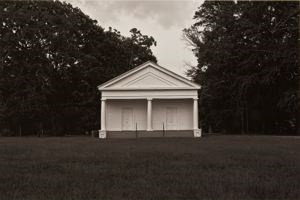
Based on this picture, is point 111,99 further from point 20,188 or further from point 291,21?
point 20,188

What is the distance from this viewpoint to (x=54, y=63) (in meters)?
46.4

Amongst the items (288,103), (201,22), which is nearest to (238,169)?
(288,103)

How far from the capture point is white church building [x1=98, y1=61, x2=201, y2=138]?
36438 mm

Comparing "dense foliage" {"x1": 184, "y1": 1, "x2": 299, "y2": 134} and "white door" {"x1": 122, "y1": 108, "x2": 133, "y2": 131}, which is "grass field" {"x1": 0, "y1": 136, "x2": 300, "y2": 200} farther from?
"dense foliage" {"x1": 184, "y1": 1, "x2": 299, "y2": 134}

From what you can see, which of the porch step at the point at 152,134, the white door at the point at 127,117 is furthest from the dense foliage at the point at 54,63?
the porch step at the point at 152,134

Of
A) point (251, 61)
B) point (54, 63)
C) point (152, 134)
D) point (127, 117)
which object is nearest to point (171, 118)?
point (127, 117)

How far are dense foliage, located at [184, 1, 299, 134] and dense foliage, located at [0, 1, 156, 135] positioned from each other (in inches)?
413

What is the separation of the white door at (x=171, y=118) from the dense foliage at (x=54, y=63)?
10715 millimetres

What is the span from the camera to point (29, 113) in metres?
44.6

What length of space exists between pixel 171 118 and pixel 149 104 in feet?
11.0

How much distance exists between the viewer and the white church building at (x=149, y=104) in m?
36.4

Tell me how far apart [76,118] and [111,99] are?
15.1 metres

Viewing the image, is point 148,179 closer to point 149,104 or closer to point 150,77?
point 149,104

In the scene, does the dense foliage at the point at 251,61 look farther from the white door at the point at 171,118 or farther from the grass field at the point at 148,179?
the grass field at the point at 148,179
